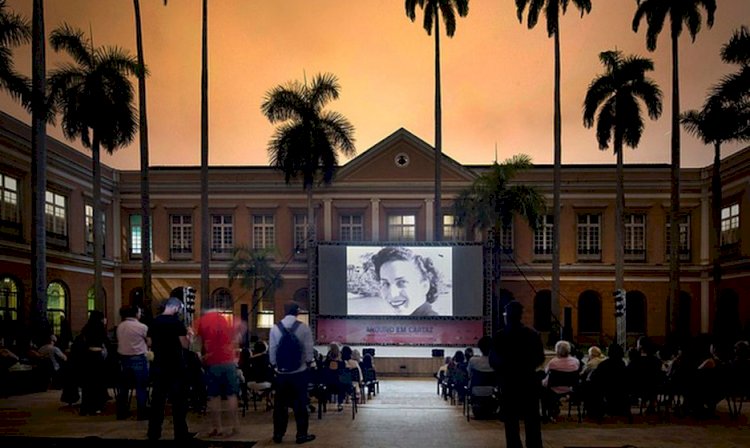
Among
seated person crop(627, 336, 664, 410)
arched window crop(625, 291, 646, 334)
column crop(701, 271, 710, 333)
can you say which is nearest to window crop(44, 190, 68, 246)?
seated person crop(627, 336, 664, 410)

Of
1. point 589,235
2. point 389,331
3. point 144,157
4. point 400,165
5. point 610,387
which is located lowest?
point 389,331

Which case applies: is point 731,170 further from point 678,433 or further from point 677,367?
point 678,433

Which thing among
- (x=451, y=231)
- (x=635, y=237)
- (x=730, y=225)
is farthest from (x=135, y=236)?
(x=730, y=225)

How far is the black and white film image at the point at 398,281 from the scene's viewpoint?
2359cm

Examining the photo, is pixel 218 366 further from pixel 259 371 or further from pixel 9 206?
pixel 9 206

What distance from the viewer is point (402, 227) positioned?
112ft

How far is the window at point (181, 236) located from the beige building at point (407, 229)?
0.17 feet

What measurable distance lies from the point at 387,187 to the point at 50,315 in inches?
651

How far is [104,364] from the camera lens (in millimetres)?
10320

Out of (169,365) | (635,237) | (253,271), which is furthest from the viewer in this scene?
(635,237)

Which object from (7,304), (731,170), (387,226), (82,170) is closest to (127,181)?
(82,170)

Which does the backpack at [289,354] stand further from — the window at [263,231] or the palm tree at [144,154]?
the window at [263,231]

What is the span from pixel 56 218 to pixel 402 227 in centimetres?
1626

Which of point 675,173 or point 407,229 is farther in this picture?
point 407,229
